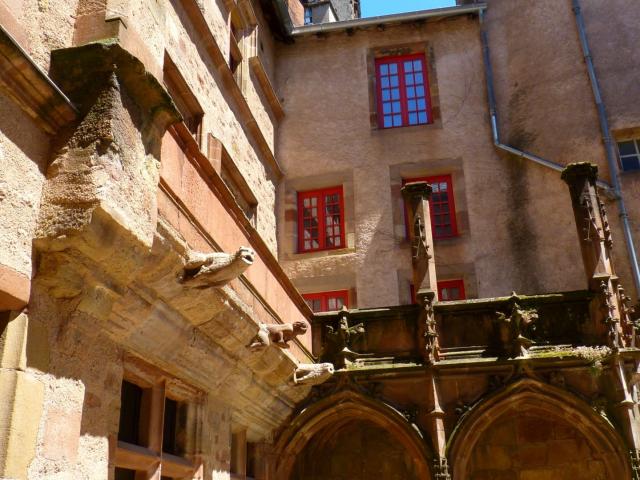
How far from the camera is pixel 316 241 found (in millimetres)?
12070

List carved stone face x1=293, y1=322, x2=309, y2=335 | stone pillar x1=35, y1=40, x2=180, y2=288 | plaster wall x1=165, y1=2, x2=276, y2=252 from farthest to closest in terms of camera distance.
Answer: plaster wall x1=165, y1=2, x2=276, y2=252 < carved stone face x1=293, y1=322, x2=309, y2=335 < stone pillar x1=35, y1=40, x2=180, y2=288

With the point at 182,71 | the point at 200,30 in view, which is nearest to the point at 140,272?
the point at 182,71

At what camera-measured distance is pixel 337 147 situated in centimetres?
1248

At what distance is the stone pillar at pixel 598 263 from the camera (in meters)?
7.11

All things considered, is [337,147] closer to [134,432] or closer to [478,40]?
[478,40]

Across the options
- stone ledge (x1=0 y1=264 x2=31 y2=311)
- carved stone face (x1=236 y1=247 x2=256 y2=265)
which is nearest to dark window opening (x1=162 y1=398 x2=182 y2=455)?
carved stone face (x1=236 y1=247 x2=256 y2=265)

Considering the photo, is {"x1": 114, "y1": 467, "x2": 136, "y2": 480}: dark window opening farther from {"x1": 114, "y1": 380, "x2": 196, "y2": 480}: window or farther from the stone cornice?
the stone cornice

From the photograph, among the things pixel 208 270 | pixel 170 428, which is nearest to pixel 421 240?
pixel 170 428

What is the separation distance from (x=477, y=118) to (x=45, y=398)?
10548 mm

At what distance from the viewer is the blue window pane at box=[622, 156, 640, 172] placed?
35.6 ft

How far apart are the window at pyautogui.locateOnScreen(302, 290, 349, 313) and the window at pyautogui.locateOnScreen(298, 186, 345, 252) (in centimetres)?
84

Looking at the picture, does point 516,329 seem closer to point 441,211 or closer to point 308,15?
point 441,211

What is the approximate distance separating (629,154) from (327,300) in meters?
5.50

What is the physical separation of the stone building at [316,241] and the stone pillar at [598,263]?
27 mm
